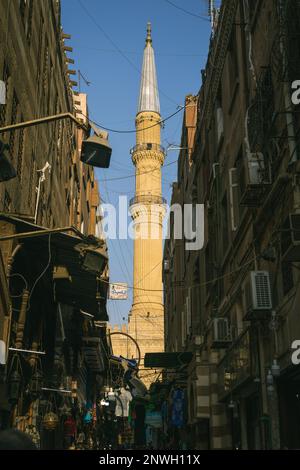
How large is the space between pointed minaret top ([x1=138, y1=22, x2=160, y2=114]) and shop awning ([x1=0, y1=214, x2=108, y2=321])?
61.1 meters

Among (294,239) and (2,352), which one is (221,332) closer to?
(2,352)

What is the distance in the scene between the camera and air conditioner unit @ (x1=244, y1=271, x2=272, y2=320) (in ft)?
38.1

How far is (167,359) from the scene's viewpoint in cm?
2661

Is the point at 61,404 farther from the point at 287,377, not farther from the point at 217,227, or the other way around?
the point at 287,377

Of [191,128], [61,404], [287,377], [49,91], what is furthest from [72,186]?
[287,377]

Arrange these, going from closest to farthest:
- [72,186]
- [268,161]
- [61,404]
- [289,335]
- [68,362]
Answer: [289,335]
[268,161]
[61,404]
[68,362]
[72,186]

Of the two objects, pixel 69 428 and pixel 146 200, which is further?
pixel 146 200

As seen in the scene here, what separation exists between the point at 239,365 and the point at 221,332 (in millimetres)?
2178

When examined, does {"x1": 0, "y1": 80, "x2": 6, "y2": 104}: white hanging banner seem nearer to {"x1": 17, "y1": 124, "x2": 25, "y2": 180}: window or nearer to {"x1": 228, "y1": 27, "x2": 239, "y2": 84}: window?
{"x1": 17, "y1": 124, "x2": 25, "y2": 180}: window

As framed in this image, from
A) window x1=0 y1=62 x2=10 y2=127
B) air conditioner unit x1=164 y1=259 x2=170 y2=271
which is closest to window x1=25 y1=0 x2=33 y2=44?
window x1=0 y1=62 x2=10 y2=127

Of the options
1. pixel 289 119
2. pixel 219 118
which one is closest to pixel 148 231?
pixel 219 118

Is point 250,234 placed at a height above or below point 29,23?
below
